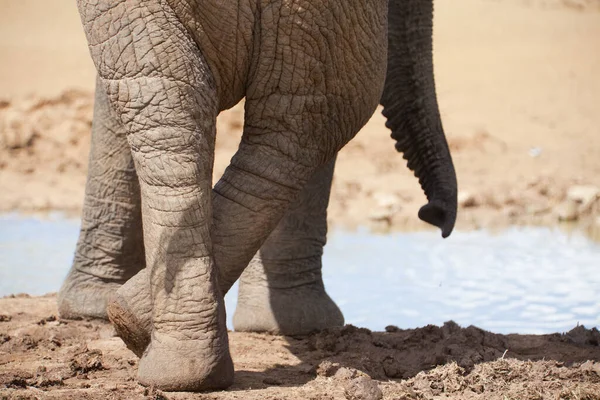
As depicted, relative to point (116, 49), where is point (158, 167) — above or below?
below

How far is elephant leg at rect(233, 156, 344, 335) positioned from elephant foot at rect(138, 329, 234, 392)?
1115 mm

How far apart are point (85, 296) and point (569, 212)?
4040 millimetres

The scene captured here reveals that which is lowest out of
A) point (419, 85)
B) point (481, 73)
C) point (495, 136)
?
point (419, 85)

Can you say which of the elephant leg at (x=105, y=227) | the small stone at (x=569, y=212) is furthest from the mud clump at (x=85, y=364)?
the small stone at (x=569, y=212)

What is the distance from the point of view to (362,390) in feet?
8.14

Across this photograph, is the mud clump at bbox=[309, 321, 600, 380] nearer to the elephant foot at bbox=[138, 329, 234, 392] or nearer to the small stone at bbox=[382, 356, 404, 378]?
the small stone at bbox=[382, 356, 404, 378]

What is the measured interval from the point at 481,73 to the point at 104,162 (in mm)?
10307

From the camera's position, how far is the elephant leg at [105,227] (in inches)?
139

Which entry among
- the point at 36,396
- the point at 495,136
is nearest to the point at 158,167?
the point at 36,396

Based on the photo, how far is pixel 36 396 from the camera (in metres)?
2.33

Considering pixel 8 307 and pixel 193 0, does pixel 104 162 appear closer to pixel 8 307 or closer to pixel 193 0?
pixel 8 307

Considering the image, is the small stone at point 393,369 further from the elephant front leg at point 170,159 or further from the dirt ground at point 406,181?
the elephant front leg at point 170,159

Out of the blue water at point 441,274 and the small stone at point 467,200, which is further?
the small stone at point 467,200

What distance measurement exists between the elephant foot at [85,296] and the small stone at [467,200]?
384 centimetres
